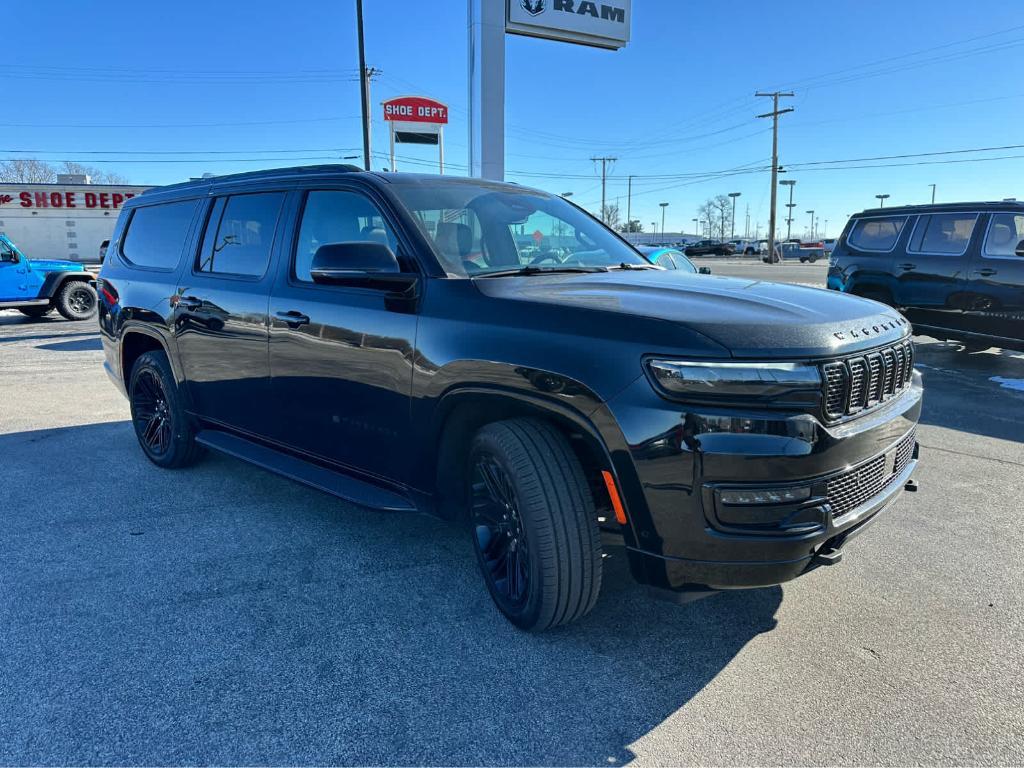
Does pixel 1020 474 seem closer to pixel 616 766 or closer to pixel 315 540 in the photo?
pixel 616 766

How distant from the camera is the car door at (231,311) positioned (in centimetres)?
372

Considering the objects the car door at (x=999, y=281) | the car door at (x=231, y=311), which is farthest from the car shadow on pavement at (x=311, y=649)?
the car door at (x=999, y=281)

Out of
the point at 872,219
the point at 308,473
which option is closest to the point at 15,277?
the point at 308,473

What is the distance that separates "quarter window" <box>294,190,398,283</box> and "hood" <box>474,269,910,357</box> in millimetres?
701

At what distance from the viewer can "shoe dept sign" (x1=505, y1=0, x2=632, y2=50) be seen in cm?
1570

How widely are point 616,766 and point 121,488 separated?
378cm

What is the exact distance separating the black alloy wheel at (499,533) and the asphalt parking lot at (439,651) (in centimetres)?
18

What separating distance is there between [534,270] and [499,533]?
3.98 feet

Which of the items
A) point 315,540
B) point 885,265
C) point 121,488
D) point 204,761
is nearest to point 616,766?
point 204,761

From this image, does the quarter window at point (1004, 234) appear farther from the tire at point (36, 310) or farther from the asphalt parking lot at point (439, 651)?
the tire at point (36, 310)

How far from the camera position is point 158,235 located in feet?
15.8

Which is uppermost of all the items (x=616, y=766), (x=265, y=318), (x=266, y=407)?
(x=265, y=318)

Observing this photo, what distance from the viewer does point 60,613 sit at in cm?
293

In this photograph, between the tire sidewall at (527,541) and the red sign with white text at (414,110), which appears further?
the red sign with white text at (414,110)
